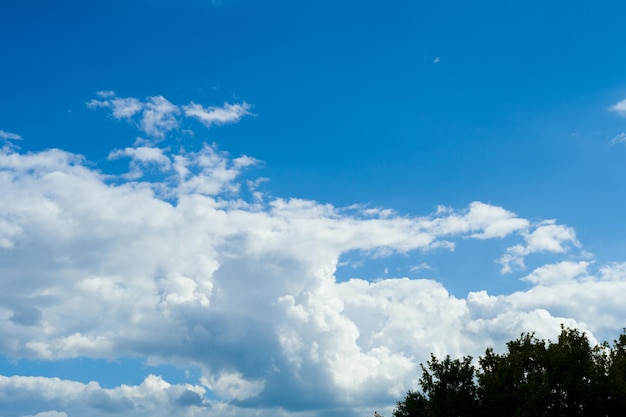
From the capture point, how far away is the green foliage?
182ft

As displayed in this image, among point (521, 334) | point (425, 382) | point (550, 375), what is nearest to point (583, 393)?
point (550, 375)

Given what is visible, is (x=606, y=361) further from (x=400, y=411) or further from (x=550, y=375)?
(x=400, y=411)

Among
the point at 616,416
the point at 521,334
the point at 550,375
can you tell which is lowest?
the point at 616,416

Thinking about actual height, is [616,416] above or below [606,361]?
below

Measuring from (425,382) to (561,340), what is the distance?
14349 millimetres

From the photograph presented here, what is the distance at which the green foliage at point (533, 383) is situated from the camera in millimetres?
55562

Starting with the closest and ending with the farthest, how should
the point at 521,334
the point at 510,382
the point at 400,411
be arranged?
the point at 510,382, the point at 521,334, the point at 400,411

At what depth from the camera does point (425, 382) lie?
66438mm

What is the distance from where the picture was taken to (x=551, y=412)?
55938 mm

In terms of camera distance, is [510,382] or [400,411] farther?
[400,411]

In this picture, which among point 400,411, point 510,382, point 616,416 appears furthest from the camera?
point 400,411

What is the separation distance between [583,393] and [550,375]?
296cm

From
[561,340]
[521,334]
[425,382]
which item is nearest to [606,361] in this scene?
[561,340]

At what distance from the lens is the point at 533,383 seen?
56.5 m
